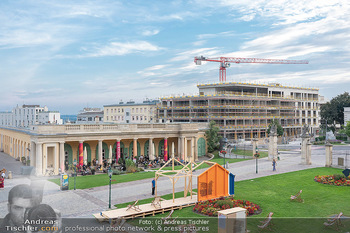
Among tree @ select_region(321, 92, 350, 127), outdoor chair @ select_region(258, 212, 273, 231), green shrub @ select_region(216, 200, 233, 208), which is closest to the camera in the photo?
outdoor chair @ select_region(258, 212, 273, 231)

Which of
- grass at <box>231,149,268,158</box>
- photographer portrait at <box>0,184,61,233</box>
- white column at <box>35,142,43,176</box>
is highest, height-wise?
photographer portrait at <box>0,184,61,233</box>

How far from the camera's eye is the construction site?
271 ft

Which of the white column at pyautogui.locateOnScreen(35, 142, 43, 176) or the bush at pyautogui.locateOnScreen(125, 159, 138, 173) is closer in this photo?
the white column at pyautogui.locateOnScreen(35, 142, 43, 176)

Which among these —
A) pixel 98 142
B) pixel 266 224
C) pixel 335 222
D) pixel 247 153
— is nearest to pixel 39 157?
pixel 98 142

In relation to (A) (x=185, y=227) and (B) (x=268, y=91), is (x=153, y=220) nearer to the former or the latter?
(A) (x=185, y=227)

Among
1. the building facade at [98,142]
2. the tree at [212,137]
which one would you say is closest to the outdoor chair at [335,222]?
the building facade at [98,142]

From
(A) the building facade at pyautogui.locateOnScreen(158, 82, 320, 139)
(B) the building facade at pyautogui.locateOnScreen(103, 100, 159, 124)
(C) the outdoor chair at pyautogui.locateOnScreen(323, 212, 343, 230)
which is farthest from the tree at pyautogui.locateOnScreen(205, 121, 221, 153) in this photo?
(B) the building facade at pyautogui.locateOnScreen(103, 100, 159, 124)

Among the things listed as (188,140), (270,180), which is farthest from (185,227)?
(188,140)

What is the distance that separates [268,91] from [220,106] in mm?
22899

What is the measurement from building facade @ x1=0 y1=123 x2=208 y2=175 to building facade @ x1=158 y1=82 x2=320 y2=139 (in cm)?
2142

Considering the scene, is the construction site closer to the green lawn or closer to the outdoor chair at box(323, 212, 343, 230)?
the green lawn

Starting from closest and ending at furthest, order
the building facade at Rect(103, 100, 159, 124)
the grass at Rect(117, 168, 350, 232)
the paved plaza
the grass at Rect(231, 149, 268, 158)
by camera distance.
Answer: the grass at Rect(117, 168, 350, 232), the paved plaza, the grass at Rect(231, 149, 268, 158), the building facade at Rect(103, 100, 159, 124)

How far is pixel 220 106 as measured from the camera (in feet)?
266

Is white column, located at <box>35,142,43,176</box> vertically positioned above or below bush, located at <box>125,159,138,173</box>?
above
